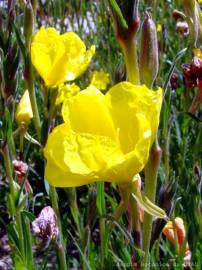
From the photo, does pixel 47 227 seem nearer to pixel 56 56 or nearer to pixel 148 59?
pixel 56 56

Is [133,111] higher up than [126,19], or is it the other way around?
[126,19]

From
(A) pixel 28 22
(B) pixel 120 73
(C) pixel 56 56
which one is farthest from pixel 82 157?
(C) pixel 56 56

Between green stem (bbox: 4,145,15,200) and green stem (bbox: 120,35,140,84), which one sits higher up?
green stem (bbox: 120,35,140,84)

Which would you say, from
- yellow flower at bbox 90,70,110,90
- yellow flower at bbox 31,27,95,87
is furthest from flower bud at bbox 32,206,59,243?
yellow flower at bbox 90,70,110,90

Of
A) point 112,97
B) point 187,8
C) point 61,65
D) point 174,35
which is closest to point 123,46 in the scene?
point 112,97

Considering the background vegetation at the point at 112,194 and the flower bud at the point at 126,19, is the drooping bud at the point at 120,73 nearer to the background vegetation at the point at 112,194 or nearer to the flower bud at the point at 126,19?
the background vegetation at the point at 112,194

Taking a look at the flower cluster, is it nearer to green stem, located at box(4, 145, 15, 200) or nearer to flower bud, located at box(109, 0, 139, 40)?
flower bud, located at box(109, 0, 139, 40)

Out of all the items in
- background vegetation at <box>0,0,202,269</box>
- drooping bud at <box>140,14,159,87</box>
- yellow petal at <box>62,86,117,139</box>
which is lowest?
background vegetation at <box>0,0,202,269</box>

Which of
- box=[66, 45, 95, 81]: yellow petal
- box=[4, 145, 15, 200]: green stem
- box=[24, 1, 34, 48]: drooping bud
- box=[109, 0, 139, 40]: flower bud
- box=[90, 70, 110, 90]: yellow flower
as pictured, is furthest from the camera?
box=[90, 70, 110, 90]: yellow flower
